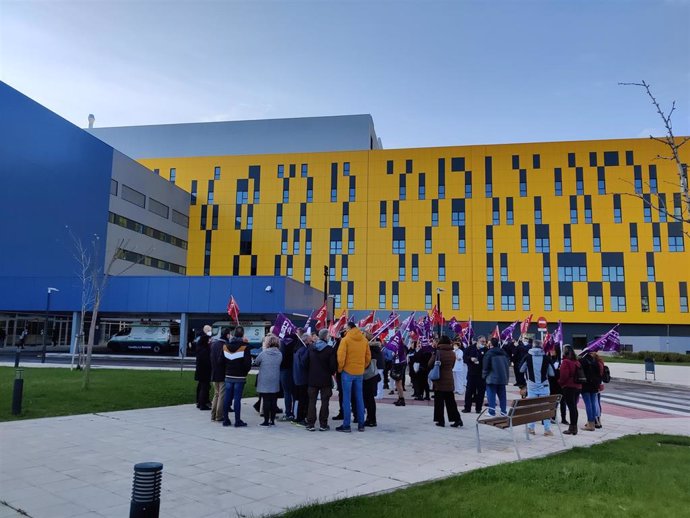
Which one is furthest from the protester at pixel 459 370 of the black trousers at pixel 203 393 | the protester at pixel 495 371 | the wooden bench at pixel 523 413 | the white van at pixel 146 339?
the white van at pixel 146 339

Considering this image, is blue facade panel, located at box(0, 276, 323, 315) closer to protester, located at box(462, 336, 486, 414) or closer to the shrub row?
protester, located at box(462, 336, 486, 414)

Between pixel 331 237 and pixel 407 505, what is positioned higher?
pixel 331 237

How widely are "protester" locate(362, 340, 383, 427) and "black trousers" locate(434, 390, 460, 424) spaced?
4.13ft

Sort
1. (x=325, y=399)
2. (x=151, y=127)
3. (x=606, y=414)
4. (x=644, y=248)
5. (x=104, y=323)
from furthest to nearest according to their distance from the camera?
(x=151, y=127) → (x=644, y=248) → (x=104, y=323) → (x=606, y=414) → (x=325, y=399)

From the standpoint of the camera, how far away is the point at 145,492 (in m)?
3.95

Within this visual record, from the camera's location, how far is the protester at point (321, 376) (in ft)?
33.3

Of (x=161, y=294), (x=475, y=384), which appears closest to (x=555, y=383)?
(x=475, y=384)

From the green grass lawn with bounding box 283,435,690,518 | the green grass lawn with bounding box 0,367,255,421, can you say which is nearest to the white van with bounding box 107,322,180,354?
the green grass lawn with bounding box 0,367,255,421

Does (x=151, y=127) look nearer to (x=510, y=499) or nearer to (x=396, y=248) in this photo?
(x=396, y=248)

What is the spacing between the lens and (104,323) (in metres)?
48.2

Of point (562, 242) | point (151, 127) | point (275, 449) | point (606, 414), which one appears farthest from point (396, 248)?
point (275, 449)

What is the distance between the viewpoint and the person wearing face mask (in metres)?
12.0

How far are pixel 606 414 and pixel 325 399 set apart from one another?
25.6 feet

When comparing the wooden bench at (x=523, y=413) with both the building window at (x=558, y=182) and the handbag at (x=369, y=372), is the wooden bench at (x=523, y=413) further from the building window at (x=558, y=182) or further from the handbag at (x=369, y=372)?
the building window at (x=558, y=182)
